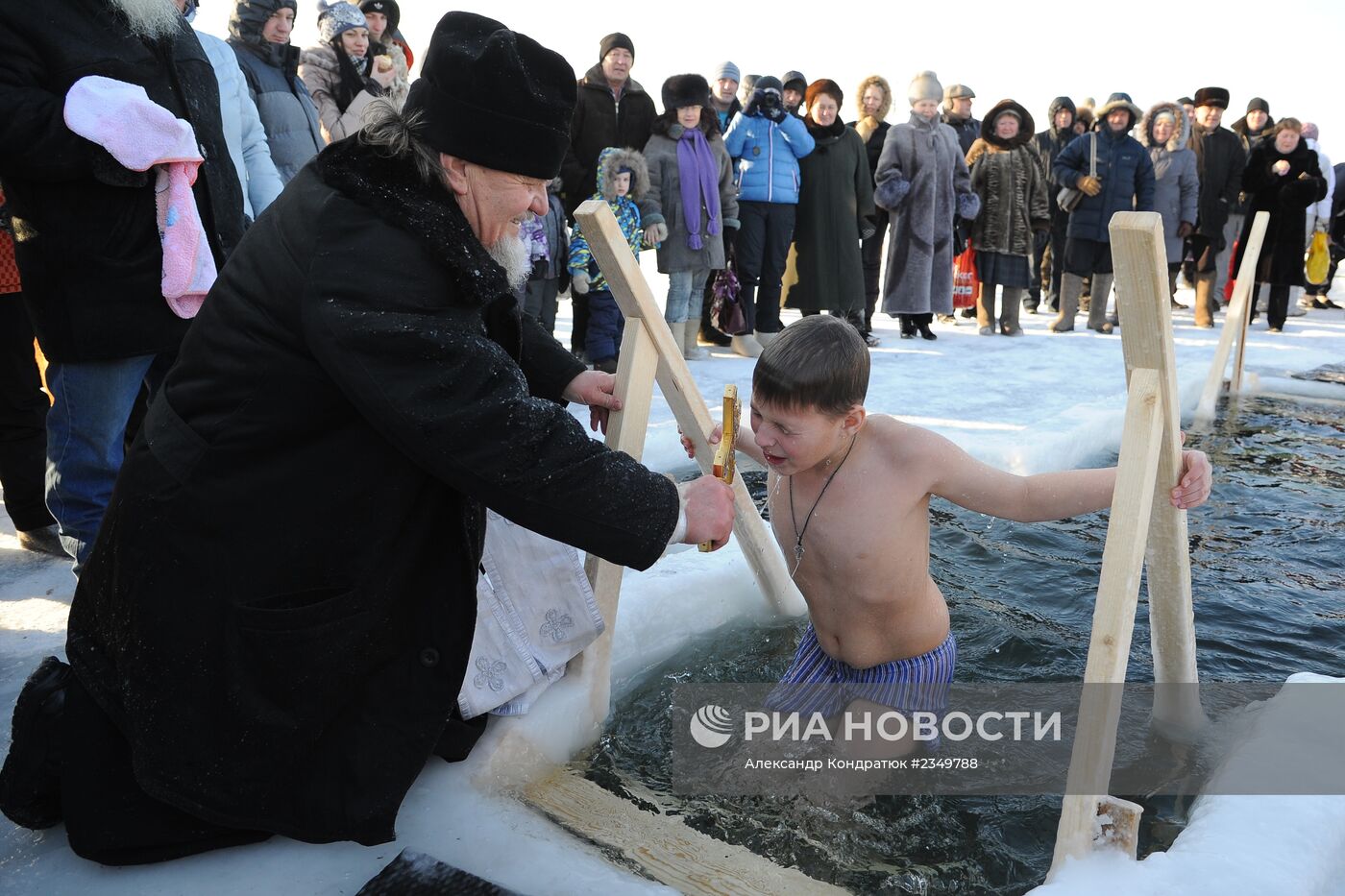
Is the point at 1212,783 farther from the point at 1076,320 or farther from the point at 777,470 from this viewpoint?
the point at 1076,320

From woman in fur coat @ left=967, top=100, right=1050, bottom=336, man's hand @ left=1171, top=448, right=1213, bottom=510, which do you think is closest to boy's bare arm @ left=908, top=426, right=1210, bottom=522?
man's hand @ left=1171, top=448, right=1213, bottom=510

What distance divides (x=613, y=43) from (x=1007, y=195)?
3.77 meters

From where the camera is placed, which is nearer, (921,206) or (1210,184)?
A: (921,206)

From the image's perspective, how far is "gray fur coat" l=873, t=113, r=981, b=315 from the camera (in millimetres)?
8133

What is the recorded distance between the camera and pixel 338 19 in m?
5.09

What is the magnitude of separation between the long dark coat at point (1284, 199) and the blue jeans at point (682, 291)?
19.3 feet

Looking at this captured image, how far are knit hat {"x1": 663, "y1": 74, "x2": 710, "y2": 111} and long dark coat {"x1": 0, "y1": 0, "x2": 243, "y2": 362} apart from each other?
13.5 ft

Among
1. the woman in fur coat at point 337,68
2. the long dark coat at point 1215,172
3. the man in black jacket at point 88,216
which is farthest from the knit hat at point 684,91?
the long dark coat at point 1215,172

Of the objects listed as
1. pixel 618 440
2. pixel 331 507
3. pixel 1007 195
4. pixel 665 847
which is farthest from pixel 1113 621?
pixel 1007 195

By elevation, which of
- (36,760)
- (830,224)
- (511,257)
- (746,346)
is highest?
(830,224)

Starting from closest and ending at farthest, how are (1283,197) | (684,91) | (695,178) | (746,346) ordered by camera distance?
(684,91) < (695,178) < (746,346) < (1283,197)

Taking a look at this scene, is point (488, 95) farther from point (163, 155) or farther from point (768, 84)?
A: point (768, 84)

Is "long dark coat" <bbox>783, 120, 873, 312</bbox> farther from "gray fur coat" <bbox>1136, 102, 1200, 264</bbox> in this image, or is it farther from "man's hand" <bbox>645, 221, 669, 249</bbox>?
"gray fur coat" <bbox>1136, 102, 1200, 264</bbox>

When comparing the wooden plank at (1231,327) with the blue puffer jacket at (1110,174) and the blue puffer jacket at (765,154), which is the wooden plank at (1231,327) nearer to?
the blue puffer jacket at (1110,174)
